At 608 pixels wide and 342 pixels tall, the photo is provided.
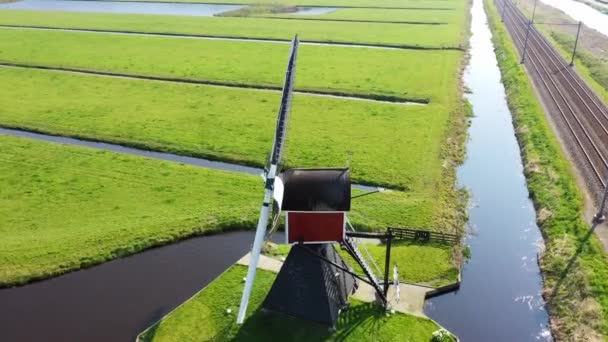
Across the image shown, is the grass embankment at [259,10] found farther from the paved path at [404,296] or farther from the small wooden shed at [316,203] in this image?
the small wooden shed at [316,203]

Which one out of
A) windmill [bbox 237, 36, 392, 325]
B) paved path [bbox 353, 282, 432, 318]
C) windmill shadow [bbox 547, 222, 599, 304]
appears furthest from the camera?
windmill shadow [bbox 547, 222, 599, 304]

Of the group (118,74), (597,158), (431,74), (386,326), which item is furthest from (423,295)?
(118,74)

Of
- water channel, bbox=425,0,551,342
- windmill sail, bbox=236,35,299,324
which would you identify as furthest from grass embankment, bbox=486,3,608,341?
windmill sail, bbox=236,35,299,324

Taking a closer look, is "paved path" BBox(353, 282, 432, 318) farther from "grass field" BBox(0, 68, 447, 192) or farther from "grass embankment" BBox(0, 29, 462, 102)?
"grass embankment" BBox(0, 29, 462, 102)

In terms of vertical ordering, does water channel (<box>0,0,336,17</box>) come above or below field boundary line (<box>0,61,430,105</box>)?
above

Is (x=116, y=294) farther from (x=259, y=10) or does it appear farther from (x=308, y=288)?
(x=259, y=10)

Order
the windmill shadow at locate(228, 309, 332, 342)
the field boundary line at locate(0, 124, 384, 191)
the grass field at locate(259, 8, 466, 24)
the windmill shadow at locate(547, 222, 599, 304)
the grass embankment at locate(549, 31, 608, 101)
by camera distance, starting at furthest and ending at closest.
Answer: the grass field at locate(259, 8, 466, 24)
the grass embankment at locate(549, 31, 608, 101)
the field boundary line at locate(0, 124, 384, 191)
the windmill shadow at locate(547, 222, 599, 304)
the windmill shadow at locate(228, 309, 332, 342)

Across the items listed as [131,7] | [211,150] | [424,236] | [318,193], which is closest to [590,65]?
[424,236]
